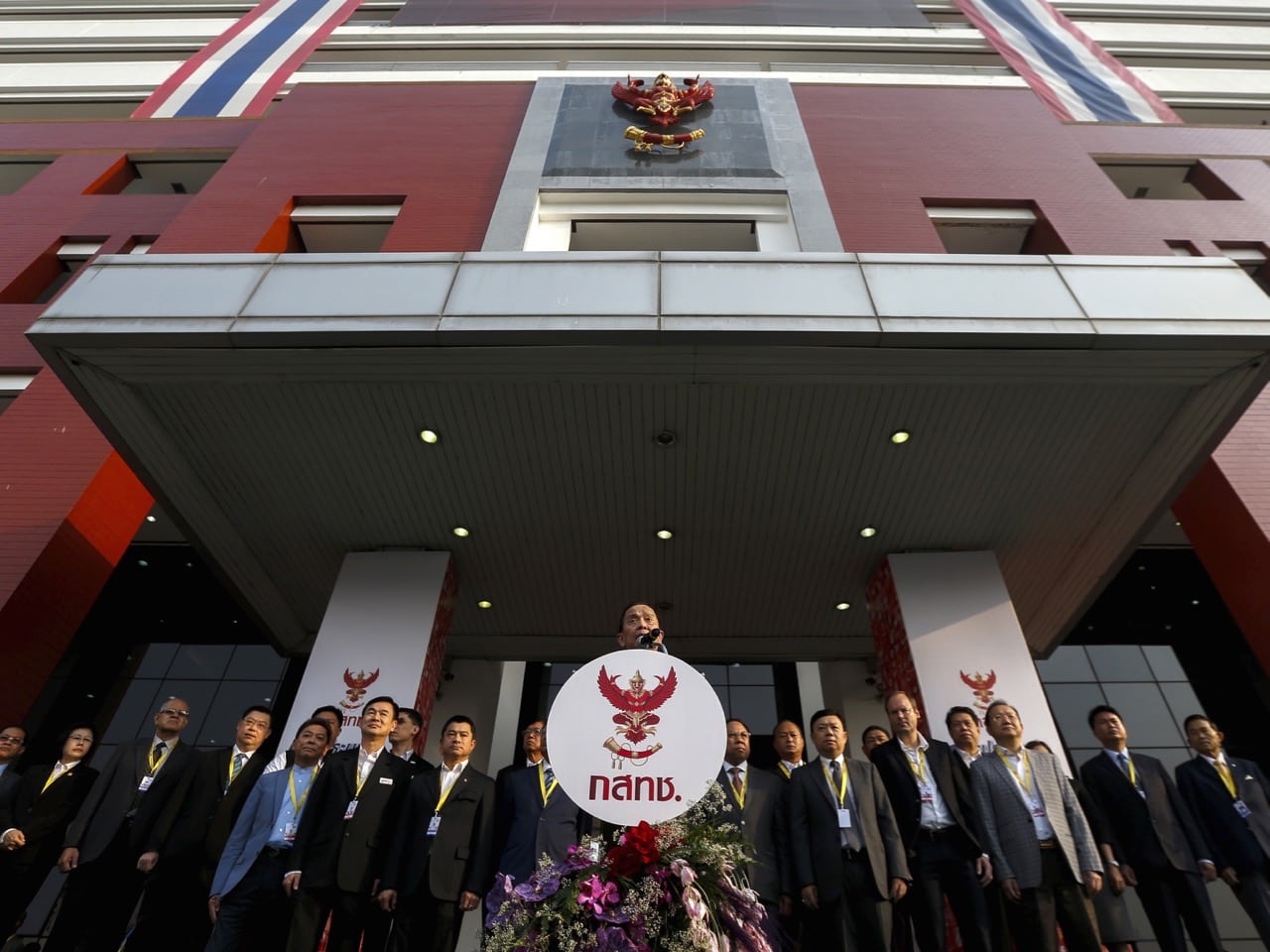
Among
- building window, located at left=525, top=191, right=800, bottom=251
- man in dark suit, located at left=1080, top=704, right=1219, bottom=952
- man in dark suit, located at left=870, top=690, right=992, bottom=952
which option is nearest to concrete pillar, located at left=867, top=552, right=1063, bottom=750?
man in dark suit, located at left=1080, top=704, right=1219, bottom=952

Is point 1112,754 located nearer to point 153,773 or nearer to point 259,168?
point 153,773

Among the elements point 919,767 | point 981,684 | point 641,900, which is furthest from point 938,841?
point 981,684

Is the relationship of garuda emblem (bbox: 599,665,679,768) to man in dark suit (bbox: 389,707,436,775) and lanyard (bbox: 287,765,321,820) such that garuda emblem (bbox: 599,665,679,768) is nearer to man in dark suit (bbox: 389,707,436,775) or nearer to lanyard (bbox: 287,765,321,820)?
lanyard (bbox: 287,765,321,820)

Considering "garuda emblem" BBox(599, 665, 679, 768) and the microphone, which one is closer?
"garuda emblem" BBox(599, 665, 679, 768)

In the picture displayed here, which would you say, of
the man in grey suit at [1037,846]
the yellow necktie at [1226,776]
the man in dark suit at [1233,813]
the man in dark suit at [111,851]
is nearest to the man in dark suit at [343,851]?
the man in dark suit at [111,851]

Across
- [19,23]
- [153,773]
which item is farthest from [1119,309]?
[19,23]

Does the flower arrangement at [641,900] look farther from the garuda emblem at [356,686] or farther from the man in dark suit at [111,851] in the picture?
the garuda emblem at [356,686]

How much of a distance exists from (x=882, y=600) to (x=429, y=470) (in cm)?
625

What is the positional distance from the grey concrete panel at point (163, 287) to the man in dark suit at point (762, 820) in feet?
20.9

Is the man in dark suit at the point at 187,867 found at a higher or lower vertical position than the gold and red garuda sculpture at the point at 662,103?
lower

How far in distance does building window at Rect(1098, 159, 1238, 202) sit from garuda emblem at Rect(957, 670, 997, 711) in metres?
12.0

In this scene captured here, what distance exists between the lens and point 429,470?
28.7ft

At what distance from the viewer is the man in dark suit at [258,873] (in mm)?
4754

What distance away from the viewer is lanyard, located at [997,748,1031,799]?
16.8 ft
